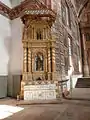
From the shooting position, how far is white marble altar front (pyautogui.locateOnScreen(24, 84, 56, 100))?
468 centimetres

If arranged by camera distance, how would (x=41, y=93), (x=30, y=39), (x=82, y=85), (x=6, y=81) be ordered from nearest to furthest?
1. (x=41, y=93)
2. (x=30, y=39)
3. (x=6, y=81)
4. (x=82, y=85)

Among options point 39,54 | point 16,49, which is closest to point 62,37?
point 39,54

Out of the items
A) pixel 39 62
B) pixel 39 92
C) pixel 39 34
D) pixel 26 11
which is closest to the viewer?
pixel 39 92

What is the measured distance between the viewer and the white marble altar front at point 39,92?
4.68 meters

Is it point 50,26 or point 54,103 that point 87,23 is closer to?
point 50,26

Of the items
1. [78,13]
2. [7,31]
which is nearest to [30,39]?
[7,31]

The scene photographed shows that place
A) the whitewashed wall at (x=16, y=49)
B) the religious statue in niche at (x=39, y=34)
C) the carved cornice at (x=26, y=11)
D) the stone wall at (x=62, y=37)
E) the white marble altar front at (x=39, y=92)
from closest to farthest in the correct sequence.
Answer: the white marble altar front at (x=39, y=92), the carved cornice at (x=26, y=11), the religious statue in niche at (x=39, y=34), the whitewashed wall at (x=16, y=49), the stone wall at (x=62, y=37)

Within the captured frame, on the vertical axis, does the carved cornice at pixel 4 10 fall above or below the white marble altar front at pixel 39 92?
above

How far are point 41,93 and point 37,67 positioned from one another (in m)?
1.00

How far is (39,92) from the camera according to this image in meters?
4.73

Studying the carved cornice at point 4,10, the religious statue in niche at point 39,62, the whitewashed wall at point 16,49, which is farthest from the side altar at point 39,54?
the carved cornice at point 4,10

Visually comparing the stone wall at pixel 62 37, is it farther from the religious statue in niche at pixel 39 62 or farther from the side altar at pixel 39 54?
the religious statue in niche at pixel 39 62

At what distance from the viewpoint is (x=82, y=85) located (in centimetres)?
863

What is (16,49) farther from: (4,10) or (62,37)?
(62,37)
